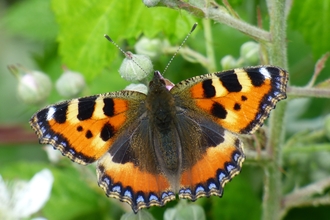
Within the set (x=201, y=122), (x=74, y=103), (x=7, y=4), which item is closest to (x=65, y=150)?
(x=74, y=103)

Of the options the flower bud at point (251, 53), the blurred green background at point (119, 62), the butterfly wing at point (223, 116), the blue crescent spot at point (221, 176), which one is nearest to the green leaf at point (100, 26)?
the blurred green background at point (119, 62)

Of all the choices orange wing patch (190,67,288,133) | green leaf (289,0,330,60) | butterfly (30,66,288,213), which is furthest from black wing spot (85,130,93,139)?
green leaf (289,0,330,60)

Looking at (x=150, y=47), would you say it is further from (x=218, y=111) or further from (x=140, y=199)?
(x=140, y=199)

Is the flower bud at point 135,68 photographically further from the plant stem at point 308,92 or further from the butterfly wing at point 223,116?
the plant stem at point 308,92

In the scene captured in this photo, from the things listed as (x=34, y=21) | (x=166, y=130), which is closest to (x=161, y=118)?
(x=166, y=130)

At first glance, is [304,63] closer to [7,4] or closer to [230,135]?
[230,135]
